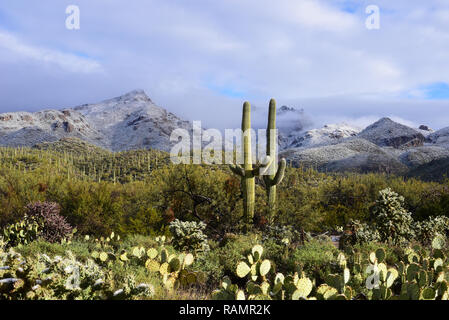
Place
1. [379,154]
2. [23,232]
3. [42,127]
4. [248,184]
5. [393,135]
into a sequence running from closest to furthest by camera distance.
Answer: [23,232]
[248,184]
[379,154]
[393,135]
[42,127]

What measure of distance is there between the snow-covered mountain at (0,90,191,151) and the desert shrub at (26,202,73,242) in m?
131

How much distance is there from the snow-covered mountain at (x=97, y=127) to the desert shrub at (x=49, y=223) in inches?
5160

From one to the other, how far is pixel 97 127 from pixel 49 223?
179855 millimetres

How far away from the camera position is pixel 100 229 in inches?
584

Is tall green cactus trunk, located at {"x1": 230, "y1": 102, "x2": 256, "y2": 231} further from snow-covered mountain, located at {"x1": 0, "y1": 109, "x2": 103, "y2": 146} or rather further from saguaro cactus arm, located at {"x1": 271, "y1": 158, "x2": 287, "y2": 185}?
snow-covered mountain, located at {"x1": 0, "y1": 109, "x2": 103, "y2": 146}

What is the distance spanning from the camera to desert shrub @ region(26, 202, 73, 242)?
9.44m

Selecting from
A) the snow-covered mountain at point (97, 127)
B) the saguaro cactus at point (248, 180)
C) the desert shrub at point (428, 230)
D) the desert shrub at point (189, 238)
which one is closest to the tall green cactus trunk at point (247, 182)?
the saguaro cactus at point (248, 180)

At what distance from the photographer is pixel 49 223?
9500 mm

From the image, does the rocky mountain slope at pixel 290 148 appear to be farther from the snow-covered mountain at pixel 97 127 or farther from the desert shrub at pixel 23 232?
the desert shrub at pixel 23 232

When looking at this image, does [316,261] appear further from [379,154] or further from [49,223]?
[379,154]

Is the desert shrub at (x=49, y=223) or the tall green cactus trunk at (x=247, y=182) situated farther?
the tall green cactus trunk at (x=247, y=182)

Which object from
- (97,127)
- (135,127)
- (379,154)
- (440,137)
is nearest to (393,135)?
(440,137)

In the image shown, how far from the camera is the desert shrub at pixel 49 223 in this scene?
944 centimetres
